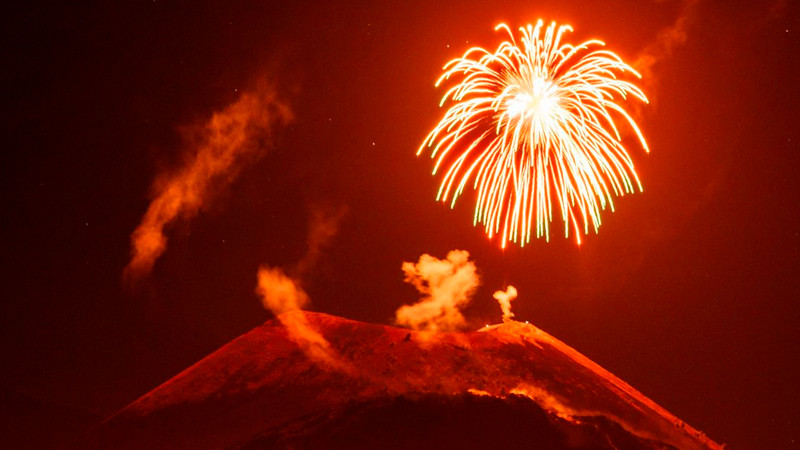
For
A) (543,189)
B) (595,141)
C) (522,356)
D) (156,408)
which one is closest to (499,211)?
(543,189)

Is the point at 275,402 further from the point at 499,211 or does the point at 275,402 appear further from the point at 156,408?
the point at 499,211

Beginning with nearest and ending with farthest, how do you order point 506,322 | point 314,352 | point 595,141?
point 595,141
point 314,352
point 506,322

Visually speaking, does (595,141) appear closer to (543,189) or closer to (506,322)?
(543,189)

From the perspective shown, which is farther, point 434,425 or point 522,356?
point 522,356

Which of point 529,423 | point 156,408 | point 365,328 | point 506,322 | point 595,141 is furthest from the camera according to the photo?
point 506,322

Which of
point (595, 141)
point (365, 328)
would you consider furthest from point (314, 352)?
point (595, 141)

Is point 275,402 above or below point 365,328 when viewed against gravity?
below

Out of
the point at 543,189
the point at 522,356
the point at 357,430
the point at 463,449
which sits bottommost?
the point at 463,449
